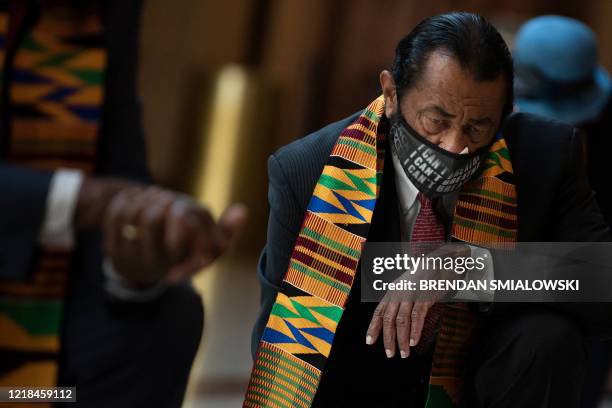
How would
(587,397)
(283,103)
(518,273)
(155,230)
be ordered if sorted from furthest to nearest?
(283,103), (587,397), (518,273), (155,230)

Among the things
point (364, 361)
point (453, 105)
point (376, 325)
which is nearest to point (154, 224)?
point (376, 325)

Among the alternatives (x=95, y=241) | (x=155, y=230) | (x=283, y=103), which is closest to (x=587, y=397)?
(x=95, y=241)

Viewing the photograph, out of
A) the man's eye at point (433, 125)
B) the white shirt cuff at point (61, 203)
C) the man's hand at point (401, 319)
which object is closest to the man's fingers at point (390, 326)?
the man's hand at point (401, 319)

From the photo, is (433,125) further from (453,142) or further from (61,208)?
(61,208)

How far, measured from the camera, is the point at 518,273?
240 centimetres

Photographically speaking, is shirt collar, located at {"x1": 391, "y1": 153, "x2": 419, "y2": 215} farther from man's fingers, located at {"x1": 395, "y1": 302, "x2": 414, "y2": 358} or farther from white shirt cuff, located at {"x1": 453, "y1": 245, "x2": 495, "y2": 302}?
man's fingers, located at {"x1": 395, "y1": 302, "x2": 414, "y2": 358}

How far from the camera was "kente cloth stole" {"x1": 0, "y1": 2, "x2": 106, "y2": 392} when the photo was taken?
183cm

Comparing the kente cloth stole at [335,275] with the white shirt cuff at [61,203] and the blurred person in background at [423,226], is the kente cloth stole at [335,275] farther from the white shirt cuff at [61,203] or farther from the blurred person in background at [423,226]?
the white shirt cuff at [61,203]

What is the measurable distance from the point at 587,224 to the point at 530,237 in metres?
0.13

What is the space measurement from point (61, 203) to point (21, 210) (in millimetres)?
59

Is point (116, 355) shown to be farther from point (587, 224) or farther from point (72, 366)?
point (587, 224)

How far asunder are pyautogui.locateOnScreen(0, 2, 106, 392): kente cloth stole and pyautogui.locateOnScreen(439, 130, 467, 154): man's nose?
29.2 inches

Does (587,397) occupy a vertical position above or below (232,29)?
below

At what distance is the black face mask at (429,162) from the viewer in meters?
2.29
